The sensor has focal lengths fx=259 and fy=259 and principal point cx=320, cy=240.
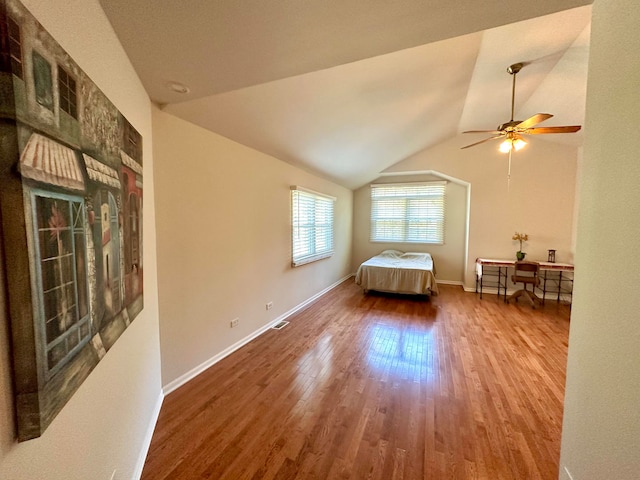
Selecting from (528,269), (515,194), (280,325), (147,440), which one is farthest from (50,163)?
(515,194)

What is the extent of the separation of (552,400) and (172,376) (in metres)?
3.17

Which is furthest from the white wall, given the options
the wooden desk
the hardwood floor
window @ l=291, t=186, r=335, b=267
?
the wooden desk

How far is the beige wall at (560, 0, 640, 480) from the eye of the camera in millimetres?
847

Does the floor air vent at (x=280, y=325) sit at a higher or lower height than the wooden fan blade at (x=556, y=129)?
lower

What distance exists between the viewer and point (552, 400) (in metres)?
2.12

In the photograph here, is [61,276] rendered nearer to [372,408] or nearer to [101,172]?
[101,172]

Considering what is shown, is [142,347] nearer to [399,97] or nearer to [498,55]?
[399,97]

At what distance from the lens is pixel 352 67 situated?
2.23 meters

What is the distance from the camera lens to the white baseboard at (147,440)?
1.47m

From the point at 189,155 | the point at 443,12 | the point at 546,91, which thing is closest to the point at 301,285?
the point at 189,155

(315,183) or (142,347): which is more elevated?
(315,183)

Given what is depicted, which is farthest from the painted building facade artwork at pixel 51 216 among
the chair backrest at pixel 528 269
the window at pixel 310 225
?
the chair backrest at pixel 528 269

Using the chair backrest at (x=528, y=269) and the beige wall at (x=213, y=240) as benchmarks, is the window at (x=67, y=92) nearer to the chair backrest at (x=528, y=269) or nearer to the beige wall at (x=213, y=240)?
the beige wall at (x=213, y=240)

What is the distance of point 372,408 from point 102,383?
1785 millimetres
